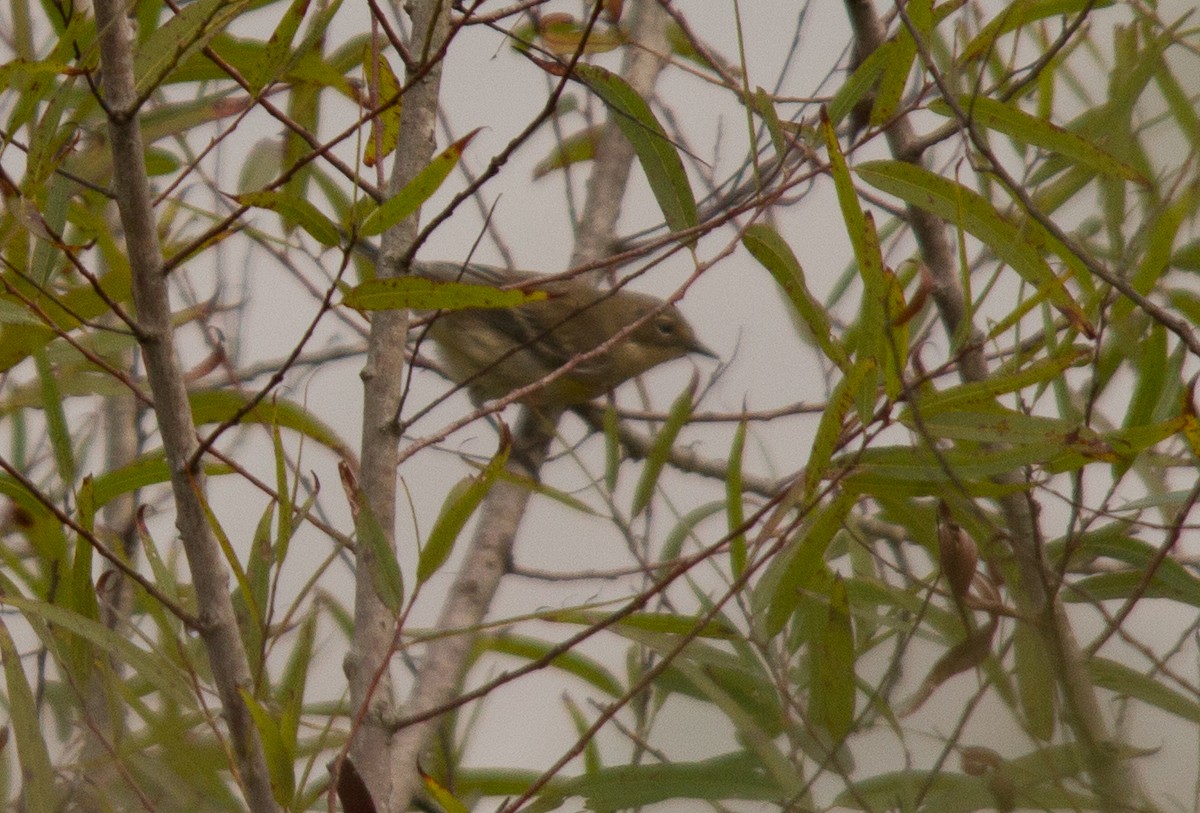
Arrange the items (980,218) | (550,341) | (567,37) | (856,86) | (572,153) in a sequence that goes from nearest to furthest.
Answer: (980,218) < (856,86) < (567,37) < (572,153) < (550,341)

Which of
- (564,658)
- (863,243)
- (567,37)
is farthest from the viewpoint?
(567,37)

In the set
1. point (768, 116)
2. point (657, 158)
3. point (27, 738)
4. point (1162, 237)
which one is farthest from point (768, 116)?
point (27, 738)

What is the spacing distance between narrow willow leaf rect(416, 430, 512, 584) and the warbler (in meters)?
2.78

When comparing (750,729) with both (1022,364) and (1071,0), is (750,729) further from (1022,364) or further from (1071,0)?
(1071,0)

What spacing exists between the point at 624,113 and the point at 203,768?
1.02 meters

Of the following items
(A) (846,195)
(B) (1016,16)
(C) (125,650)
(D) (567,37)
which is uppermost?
(D) (567,37)

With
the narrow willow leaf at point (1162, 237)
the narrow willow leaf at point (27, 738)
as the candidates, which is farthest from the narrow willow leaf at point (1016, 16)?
the narrow willow leaf at point (27, 738)

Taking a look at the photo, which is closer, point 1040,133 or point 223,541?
point 223,541

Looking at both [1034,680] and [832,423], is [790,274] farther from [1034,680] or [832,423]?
[1034,680]

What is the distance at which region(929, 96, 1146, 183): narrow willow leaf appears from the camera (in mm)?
1973

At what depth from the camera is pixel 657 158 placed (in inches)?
81.2

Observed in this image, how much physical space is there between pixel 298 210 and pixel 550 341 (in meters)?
3.96

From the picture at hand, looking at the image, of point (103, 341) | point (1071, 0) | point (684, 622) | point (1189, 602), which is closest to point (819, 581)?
point (684, 622)

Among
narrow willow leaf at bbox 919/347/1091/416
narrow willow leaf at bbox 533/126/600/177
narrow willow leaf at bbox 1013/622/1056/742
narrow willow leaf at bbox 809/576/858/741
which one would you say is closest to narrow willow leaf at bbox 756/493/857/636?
narrow willow leaf at bbox 809/576/858/741
